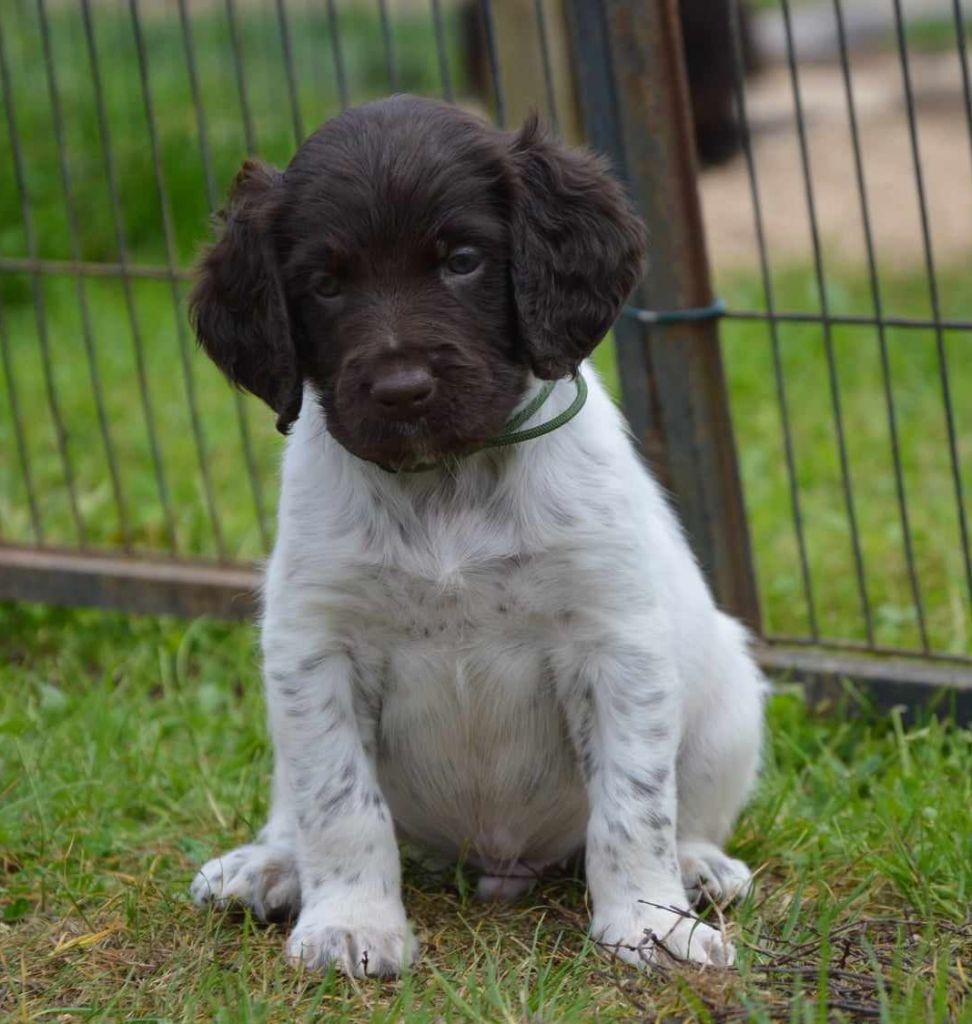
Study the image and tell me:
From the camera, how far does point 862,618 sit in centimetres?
613

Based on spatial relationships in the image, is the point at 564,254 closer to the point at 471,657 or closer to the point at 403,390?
the point at 403,390

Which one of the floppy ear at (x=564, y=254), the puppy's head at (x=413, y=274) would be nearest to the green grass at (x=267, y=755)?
the puppy's head at (x=413, y=274)

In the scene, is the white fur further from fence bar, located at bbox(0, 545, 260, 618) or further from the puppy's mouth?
fence bar, located at bbox(0, 545, 260, 618)

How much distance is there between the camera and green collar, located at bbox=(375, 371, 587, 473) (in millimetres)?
3773

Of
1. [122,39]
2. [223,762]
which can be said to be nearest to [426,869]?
[223,762]

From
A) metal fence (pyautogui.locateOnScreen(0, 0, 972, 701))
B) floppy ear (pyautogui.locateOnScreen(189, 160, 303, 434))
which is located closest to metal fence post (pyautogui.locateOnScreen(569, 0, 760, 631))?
metal fence (pyautogui.locateOnScreen(0, 0, 972, 701))

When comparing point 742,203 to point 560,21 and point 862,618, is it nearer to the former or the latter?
point 560,21

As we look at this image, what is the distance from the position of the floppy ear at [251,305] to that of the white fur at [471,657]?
134 millimetres

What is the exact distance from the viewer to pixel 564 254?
3719mm

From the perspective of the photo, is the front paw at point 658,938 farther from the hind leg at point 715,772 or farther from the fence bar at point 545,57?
the fence bar at point 545,57

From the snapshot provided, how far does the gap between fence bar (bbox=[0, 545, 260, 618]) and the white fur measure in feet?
7.08

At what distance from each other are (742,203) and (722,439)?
23.5 feet

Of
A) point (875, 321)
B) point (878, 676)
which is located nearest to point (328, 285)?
point (875, 321)

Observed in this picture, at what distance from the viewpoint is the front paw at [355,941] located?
3.71m
